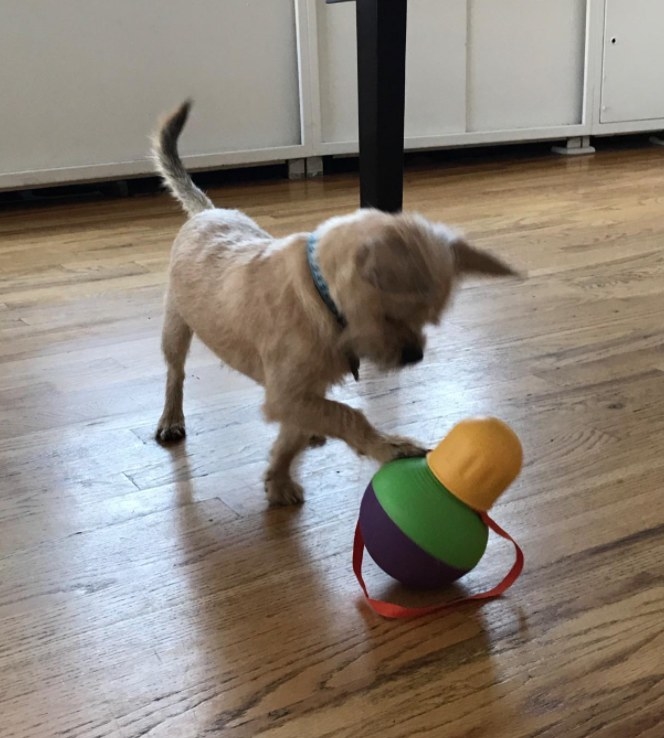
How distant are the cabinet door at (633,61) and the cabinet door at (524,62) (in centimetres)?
16

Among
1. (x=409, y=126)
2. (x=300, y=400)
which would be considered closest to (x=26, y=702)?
(x=300, y=400)

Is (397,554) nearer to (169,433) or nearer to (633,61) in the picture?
(169,433)

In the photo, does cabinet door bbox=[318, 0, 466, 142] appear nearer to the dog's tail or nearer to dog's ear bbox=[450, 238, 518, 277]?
the dog's tail

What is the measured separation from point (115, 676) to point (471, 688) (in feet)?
1.25

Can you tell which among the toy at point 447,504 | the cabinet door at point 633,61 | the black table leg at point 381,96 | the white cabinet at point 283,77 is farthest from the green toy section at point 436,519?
the cabinet door at point 633,61

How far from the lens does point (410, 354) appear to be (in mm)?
1116

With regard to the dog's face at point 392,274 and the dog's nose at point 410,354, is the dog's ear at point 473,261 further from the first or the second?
the dog's nose at point 410,354

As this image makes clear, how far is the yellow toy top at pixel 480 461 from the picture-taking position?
0.98 metres

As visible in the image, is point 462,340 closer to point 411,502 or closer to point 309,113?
point 411,502

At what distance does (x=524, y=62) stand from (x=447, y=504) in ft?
13.8

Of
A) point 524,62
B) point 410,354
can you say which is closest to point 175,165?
point 410,354

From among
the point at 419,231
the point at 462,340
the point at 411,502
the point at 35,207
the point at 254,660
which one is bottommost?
the point at 35,207

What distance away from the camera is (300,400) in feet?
4.00

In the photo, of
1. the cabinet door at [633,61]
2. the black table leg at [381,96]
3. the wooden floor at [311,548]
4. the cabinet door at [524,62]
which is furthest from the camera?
the cabinet door at [633,61]
